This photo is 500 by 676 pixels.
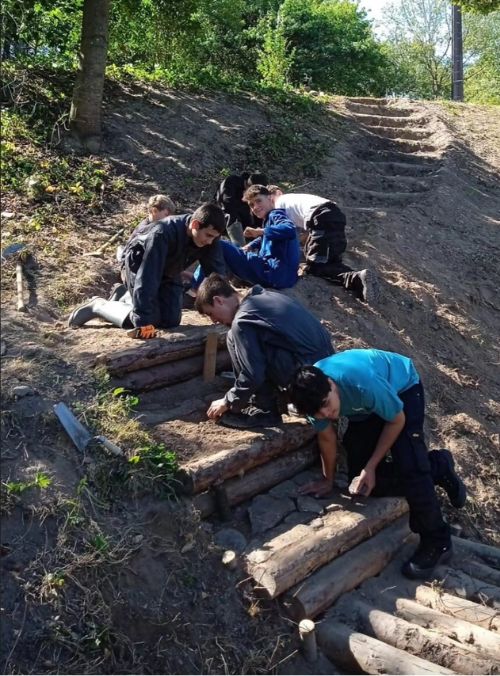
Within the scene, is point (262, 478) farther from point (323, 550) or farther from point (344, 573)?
point (344, 573)

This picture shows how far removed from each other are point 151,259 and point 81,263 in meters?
1.57

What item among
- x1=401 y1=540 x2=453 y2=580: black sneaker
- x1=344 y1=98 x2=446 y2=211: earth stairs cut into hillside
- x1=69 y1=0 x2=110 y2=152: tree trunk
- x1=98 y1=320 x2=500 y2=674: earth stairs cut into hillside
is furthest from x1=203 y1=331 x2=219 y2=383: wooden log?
x1=344 y1=98 x2=446 y2=211: earth stairs cut into hillside

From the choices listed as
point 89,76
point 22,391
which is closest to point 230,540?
point 22,391

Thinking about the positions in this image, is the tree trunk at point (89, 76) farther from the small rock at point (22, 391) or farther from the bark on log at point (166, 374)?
the small rock at point (22, 391)

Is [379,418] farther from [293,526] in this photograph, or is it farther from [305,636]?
[305,636]

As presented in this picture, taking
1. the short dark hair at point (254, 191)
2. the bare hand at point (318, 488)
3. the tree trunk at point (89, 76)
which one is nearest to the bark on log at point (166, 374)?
the bare hand at point (318, 488)

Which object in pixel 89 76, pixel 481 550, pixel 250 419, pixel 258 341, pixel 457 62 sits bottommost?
pixel 481 550

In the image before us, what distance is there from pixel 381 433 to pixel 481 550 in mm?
1111

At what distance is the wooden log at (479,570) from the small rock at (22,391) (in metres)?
2.88

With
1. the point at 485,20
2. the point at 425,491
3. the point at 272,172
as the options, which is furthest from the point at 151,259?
the point at 485,20

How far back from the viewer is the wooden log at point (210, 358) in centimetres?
591

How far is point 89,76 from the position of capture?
31.2ft

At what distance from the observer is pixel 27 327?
5.73m

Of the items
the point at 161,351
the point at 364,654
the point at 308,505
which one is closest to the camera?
the point at 364,654
